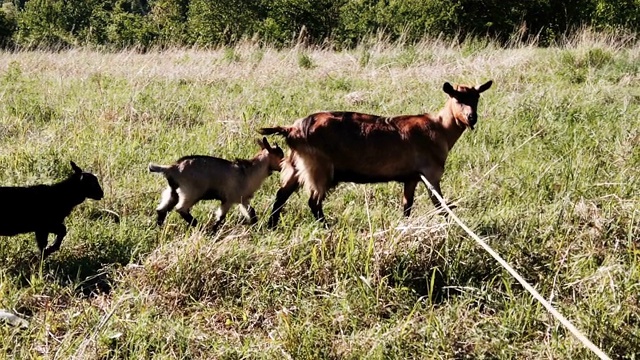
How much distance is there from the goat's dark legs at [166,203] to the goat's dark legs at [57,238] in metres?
0.77

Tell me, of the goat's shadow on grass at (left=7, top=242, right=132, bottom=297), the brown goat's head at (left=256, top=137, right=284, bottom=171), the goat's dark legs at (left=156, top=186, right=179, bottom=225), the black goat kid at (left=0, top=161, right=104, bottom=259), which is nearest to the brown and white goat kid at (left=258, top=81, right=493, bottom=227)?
the brown goat's head at (left=256, top=137, right=284, bottom=171)

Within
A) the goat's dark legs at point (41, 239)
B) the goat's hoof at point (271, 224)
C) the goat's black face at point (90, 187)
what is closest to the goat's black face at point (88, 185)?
the goat's black face at point (90, 187)

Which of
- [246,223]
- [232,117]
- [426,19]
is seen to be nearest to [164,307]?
[246,223]

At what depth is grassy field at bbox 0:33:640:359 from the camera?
11.3ft

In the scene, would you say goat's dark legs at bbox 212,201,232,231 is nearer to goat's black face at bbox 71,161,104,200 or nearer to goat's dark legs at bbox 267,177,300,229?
goat's dark legs at bbox 267,177,300,229

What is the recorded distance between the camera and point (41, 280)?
4051 millimetres

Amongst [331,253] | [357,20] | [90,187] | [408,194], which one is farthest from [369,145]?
[357,20]

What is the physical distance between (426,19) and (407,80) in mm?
10642

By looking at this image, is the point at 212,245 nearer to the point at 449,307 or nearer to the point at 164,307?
the point at 164,307

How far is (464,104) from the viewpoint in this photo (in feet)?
17.7

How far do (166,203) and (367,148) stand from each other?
1.64m

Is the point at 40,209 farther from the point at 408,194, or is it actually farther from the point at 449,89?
the point at 449,89

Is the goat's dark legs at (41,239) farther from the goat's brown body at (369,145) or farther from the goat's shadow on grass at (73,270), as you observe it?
the goat's brown body at (369,145)

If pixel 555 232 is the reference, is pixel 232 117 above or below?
below
